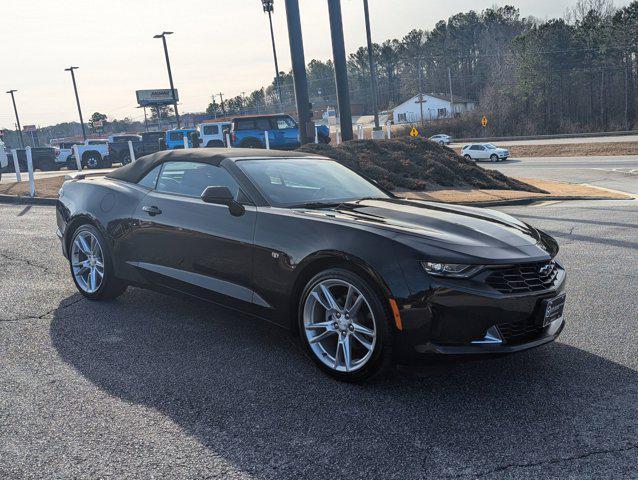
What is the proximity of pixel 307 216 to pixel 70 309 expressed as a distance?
270cm

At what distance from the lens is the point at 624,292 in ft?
17.7

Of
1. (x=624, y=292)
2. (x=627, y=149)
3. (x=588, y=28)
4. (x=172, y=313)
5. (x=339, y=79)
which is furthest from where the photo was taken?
(x=588, y=28)

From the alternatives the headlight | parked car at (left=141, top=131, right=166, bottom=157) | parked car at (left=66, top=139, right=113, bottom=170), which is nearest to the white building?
parked car at (left=141, top=131, right=166, bottom=157)

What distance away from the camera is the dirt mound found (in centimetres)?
1591

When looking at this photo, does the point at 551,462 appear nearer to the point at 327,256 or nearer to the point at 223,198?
the point at 327,256

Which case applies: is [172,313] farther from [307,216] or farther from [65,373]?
[307,216]

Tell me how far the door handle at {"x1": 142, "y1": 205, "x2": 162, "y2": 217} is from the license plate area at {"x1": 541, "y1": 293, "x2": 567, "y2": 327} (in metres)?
3.03

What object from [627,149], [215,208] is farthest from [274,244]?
[627,149]

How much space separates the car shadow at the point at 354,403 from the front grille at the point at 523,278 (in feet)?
1.79

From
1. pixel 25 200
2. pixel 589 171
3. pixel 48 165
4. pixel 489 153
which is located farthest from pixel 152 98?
pixel 25 200

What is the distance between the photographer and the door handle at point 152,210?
4773mm

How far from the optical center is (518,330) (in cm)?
332

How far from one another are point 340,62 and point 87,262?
15.2 meters

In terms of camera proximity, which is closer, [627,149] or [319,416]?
[319,416]
